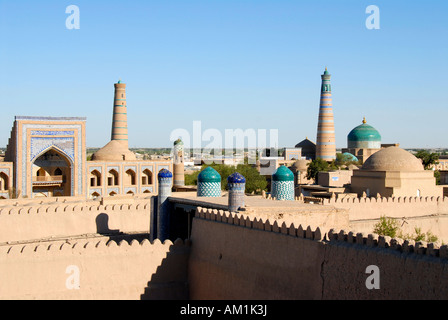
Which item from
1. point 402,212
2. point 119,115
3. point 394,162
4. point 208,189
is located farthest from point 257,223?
point 119,115

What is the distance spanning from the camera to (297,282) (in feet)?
36.8

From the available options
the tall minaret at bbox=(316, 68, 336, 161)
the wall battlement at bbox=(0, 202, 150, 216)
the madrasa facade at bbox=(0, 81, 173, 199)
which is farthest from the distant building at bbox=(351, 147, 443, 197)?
the tall minaret at bbox=(316, 68, 336, 161)

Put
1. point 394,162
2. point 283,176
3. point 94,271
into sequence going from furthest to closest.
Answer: point 394,162, point 283,176, point 94,271

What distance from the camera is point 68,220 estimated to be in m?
17.5

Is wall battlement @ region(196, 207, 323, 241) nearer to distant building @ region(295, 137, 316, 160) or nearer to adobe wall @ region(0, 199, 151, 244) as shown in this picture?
adobe wall @ region(0, 199, 151, 244)

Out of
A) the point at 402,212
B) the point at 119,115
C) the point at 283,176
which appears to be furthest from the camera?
the point at 119,115

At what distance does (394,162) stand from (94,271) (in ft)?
48.9

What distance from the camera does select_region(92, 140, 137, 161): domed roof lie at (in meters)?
39.5

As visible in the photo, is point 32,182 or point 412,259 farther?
point 32,182

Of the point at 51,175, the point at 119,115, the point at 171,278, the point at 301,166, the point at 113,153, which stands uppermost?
the point at 119,115

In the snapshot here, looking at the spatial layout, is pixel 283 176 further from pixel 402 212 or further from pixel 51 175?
pixel 51 175
